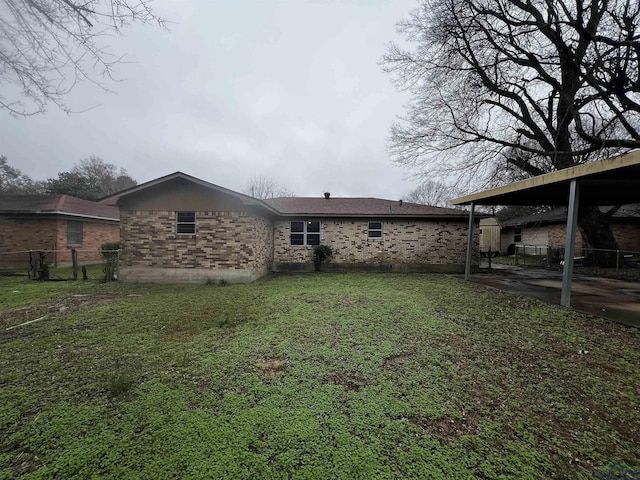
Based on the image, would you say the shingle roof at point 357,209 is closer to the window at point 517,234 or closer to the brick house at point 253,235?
the brick house at point 253,235

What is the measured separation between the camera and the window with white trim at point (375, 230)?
12.9 m

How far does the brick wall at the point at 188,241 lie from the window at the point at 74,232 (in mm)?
7901

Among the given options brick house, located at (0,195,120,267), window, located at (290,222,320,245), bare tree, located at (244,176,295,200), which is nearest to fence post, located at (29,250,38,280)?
brick house, located at (0,195,120,267)

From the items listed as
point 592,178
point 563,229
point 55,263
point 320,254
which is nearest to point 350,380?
point 592,178

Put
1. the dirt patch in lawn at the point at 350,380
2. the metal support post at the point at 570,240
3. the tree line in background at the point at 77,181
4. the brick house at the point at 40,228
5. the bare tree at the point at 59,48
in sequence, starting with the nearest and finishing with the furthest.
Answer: the dirt patch in lawn at the point at 350,380 < the bare tree at the point at 59,48 < the metal support post at the point at 570,240 < the brick house at the point at 40,228 < the tree line in background at the point at 77,181

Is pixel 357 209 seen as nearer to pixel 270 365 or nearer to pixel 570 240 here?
pixel 570 240

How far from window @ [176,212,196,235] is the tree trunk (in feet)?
60.7

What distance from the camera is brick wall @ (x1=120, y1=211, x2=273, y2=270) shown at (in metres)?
9.65

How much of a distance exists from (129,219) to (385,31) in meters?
14.5

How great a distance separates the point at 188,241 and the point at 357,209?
7.82 meters

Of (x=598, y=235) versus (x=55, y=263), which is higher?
(x=598, y=235)

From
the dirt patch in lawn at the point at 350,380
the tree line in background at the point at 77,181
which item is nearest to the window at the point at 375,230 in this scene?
the dirt patch in lawn at the point at 350,380

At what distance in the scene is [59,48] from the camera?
14.2 ft

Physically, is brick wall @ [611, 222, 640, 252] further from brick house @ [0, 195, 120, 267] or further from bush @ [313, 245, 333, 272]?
brick house @ [0, 195, 120, 267]
